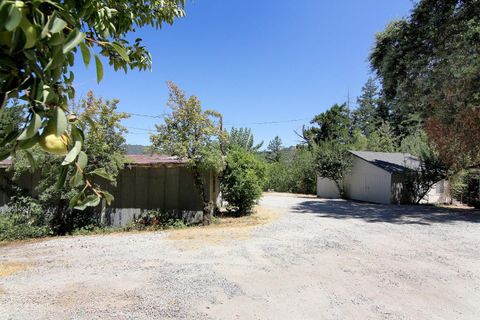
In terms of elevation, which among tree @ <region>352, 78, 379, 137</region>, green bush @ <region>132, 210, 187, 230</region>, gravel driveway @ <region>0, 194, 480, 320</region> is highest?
tree @ <region>352, 78, 379, 137</region>

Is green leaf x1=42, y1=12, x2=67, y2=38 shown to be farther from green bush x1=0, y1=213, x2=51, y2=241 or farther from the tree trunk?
green bush x1=0, y1=213, x2=51, y2=241

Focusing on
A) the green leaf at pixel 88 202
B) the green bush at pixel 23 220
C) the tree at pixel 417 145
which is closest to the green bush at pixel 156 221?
the green bush at pixel 23 220

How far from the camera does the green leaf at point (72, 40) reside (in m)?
0.58

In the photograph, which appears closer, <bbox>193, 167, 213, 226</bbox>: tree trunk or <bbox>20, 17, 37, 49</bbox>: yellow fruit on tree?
<bbox>20, 17, 37, 49</bbox>: yellow fruit on tree

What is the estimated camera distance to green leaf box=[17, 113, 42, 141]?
56 cm

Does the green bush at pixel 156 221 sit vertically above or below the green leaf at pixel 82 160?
below

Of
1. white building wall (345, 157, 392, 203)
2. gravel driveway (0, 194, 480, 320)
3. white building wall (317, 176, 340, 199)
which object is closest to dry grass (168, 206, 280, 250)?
gravel driveway (0, 194, 480, 320)

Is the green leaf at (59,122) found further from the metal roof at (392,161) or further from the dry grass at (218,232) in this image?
the metal roof at (392,161)

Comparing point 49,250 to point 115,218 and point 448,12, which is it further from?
point 448,12

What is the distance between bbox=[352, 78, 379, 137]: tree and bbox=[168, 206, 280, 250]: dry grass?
32363 millimetres

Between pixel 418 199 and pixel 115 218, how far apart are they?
16305 millimetres

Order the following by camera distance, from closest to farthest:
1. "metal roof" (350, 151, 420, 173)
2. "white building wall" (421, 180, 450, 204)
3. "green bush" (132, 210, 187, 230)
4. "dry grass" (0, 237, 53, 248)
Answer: "dry grass" (0, 237, 53, 248) < "green bush" (132, 210, 187, 230) < "metal roof" (350, 151, 420, 173) < "white building wall" (421, 180, 450, 204)

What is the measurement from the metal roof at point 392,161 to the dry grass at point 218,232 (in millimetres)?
10862

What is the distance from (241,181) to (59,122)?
39.1 feet
